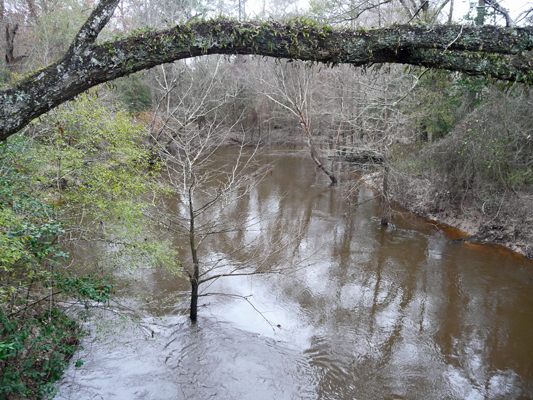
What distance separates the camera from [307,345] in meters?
6.75

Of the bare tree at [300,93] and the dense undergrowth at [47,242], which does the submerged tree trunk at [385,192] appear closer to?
the bare tree at [300,93]

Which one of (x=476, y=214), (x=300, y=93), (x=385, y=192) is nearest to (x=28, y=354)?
(x=385, y=192)

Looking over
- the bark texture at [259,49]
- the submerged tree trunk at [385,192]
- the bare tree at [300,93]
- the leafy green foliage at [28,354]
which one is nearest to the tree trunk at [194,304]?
the leafy green foliage at [28,354]

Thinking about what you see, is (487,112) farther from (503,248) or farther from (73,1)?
(73,1)

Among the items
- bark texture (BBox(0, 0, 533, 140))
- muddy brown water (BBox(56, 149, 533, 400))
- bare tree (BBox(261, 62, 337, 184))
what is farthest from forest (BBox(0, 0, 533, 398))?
muddy brown water (BBox(56, 149, 533, 400))

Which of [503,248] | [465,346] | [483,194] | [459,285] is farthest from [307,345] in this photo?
[483,194]

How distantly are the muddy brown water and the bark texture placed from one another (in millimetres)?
4063

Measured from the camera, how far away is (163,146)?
261 inches

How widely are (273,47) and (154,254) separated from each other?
4.06 meters

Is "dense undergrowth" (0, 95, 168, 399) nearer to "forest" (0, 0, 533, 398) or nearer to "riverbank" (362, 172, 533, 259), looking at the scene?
"forest" (0, 0, 533, 398)

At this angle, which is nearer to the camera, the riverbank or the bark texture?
the bark texture

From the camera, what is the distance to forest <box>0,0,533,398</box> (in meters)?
2.77

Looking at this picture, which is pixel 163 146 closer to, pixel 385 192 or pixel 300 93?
pixel 385 192

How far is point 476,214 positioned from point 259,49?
11444 millimetres
